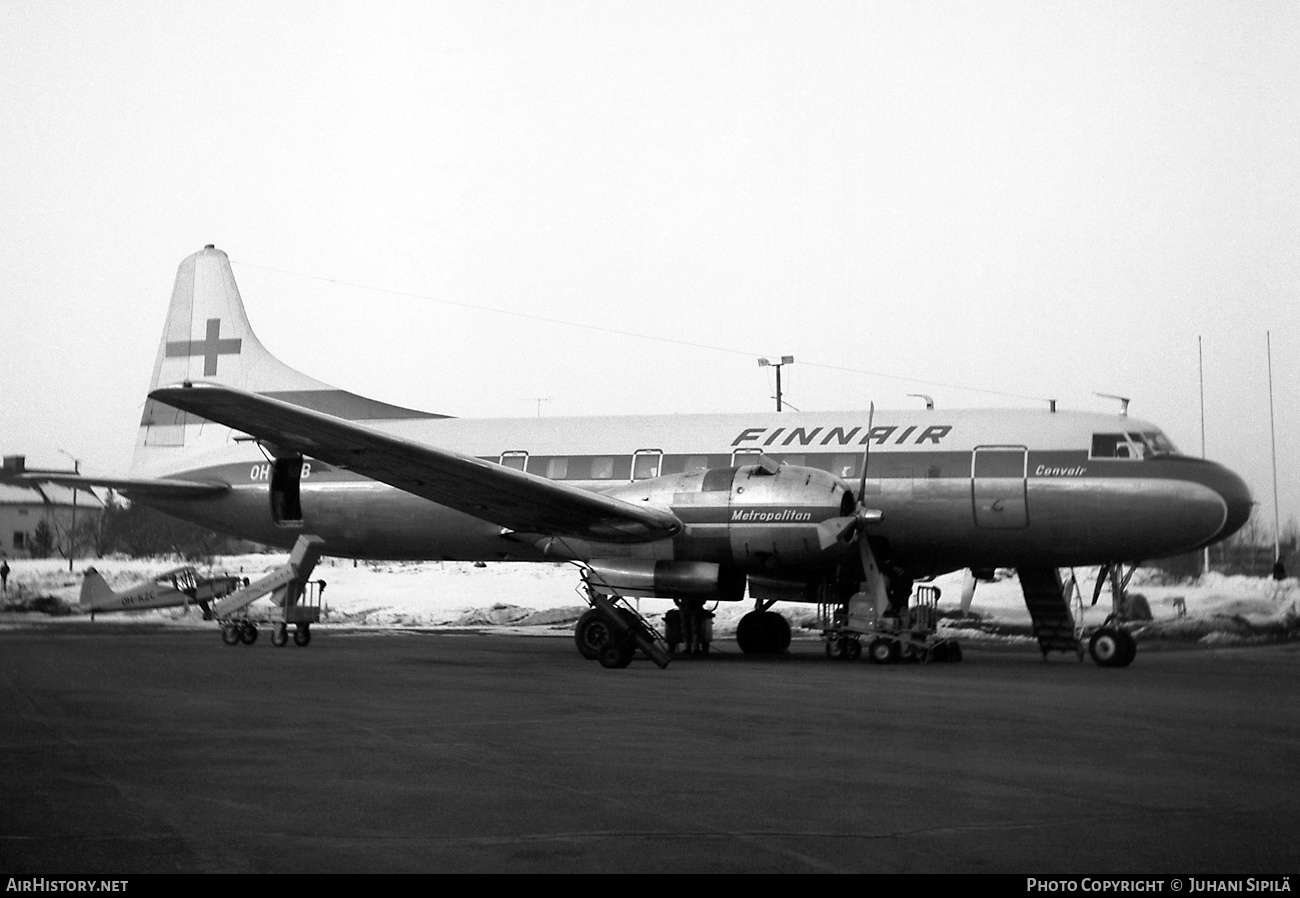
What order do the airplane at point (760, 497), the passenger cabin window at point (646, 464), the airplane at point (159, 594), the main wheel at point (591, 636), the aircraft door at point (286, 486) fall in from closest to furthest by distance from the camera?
the main wheel at point (591, 636), the airplane at point (760, 497), the passenger cabin window at point (646, 464), the aircraft door at point (286, 486), the airplane at point (159, 594)

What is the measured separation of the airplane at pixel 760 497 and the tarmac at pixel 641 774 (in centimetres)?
313

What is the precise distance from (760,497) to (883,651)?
2.80 meters

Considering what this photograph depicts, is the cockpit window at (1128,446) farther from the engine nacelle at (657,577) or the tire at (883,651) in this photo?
the engine nacelle at (657,577)

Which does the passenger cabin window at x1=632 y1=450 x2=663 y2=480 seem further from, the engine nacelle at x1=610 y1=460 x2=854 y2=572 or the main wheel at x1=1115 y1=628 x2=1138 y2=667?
the main wheel at x1=1115 y1=628 x2=1138 y2=667

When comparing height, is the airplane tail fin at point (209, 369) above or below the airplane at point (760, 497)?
above

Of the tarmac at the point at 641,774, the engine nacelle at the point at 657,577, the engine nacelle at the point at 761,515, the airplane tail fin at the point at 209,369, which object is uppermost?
the airplane tail fin at the point at 209,369

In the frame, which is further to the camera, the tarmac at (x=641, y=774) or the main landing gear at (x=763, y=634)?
the main landing gear at (x=763, y=634)

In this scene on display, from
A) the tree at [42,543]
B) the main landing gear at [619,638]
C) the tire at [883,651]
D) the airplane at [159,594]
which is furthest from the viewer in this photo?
the tree at [42,543]

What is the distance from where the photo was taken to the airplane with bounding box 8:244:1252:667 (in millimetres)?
18000

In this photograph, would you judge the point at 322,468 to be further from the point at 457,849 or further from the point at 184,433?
the point at 457,849

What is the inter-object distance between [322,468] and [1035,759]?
17334 mm

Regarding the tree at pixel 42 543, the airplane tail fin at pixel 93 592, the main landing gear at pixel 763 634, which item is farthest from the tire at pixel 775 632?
the tree at pixel 42 543

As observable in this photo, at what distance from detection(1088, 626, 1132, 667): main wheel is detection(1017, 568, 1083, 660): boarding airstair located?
1.93 metres

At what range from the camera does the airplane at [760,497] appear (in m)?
18.0
